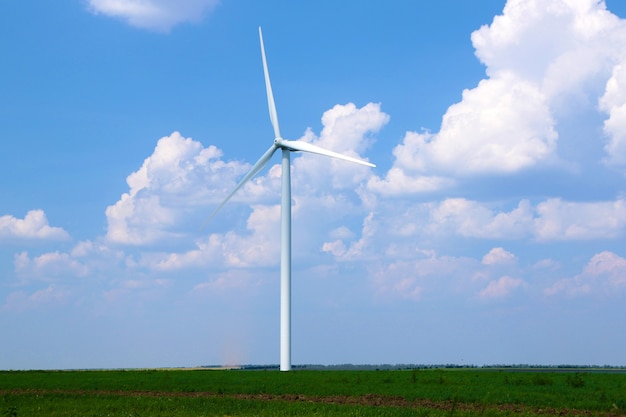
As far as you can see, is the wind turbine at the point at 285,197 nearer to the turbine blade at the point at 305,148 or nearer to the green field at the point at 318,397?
the turbine blade at the point at 305,148

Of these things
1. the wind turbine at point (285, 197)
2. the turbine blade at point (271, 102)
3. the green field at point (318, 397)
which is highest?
the turbine blade at point (271, 102)

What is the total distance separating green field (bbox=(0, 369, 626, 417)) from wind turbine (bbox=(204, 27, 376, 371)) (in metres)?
15.0

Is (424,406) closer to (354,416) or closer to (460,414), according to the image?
(460,414)

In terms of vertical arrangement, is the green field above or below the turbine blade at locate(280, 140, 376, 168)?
below

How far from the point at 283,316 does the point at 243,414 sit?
42431 millimetres

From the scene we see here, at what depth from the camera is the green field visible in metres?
39.2

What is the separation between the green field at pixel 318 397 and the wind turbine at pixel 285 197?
1504cm

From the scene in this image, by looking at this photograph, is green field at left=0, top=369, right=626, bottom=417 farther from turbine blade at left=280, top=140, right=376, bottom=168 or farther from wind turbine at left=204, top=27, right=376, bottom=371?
turbine blade at left=280, top=140, right=376, bottom=168

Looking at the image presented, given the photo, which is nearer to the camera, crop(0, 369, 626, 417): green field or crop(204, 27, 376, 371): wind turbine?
crop(0, 369, 626, 417): green field

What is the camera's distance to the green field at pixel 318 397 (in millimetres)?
39250

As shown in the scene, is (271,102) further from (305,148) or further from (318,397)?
(318,397)

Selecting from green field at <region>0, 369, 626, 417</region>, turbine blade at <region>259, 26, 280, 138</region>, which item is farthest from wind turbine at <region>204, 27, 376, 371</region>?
green field at <region>0, 369, 626, 417</region>

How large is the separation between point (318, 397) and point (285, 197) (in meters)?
36.8

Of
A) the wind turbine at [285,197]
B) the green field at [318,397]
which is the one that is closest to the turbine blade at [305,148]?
the wind turbine at [285,197]
